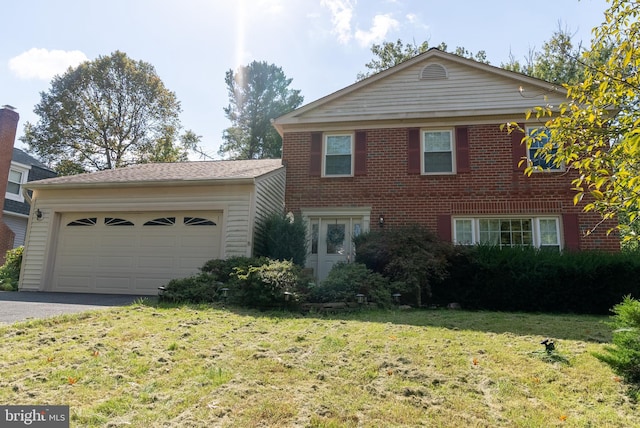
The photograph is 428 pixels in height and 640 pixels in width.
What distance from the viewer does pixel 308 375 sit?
11.5ft

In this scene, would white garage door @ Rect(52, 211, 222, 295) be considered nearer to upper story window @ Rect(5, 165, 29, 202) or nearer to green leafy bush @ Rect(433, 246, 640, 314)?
green leafy bush @ Rect(433, 246, 640, 314)

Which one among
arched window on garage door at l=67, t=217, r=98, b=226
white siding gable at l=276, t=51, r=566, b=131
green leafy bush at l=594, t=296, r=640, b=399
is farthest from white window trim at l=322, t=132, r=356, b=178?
green leafy bush at l=594, t=296, r=640, b=399

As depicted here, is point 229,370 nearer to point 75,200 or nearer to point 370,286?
point 370,286

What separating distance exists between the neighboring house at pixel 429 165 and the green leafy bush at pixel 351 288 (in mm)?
3282

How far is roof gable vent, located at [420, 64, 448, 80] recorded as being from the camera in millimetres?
11828

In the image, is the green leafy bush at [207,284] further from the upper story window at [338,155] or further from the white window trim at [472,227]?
the white window trim at [472,227]

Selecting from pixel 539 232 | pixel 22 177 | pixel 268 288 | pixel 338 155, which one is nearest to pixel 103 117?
pixel 22 177

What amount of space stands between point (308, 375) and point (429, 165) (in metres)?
8.77

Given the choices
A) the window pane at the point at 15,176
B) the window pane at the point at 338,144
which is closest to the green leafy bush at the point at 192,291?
the window pane at the point at 338,144

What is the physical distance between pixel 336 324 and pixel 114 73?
27206mm

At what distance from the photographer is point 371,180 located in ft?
37.1

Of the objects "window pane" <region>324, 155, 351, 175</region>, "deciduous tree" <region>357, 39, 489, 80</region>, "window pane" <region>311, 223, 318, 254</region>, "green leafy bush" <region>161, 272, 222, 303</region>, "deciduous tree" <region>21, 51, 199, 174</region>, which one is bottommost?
"green leafy bush" <region>161, 272, 222, 303</region>

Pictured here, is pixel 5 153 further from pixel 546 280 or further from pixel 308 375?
pixel 546 280

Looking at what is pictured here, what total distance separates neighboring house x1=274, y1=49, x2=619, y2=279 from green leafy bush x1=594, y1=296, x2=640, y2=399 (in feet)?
22.9
